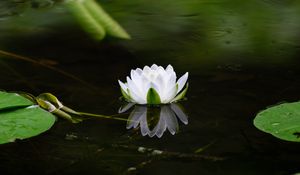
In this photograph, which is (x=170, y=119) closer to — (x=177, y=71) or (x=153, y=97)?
(x=153, y=97)

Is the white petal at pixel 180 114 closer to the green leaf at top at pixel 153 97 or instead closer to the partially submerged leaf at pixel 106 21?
the green leaf at top at pixel 153 97

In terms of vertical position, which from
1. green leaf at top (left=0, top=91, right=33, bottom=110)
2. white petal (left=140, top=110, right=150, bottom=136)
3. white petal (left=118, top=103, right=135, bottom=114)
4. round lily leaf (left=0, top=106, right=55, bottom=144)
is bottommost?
white petal (left=140, top=110, right=150, bottom=136)

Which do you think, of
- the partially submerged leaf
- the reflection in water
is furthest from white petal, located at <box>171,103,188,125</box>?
the partially submerged leaf

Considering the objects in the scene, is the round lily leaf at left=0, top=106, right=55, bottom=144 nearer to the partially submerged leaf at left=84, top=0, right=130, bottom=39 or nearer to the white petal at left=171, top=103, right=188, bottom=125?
the white petal at left=171, top=103, right=188, bottom=125

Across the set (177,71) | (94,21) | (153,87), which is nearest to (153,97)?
(153,87)

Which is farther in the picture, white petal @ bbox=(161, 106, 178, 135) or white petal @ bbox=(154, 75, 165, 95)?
white petal @ bbox=(154, 75, 165, 95)
